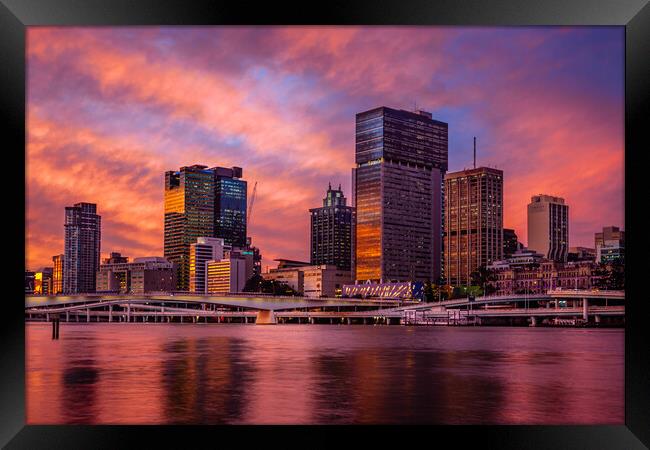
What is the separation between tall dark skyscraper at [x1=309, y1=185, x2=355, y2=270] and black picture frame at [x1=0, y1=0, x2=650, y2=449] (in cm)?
17958

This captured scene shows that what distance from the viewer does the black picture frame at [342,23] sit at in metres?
7.80

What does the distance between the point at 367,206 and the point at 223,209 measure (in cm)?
4466

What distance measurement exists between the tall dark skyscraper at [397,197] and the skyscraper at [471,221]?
436 cm

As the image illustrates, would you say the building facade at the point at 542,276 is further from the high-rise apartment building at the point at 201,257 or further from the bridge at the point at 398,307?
the high-rise apartment building at the point at 201,257

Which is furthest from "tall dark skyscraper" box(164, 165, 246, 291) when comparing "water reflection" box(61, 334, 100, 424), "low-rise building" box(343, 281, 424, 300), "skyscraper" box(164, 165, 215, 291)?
"water reflection" box(61, 334, 100, 424)

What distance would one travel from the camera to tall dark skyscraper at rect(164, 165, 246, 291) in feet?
597

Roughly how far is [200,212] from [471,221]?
64260mm

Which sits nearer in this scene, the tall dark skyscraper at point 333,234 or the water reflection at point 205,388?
the water reflection at point 205,388

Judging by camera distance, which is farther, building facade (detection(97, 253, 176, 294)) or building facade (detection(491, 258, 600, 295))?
building facade (detection(97, 253, 176, 294))

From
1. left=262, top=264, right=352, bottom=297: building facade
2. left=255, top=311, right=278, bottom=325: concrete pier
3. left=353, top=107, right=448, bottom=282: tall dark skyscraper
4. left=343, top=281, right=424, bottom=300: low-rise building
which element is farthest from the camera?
left=353, top=107, right=448, bottom=282: tall dark skyscraper

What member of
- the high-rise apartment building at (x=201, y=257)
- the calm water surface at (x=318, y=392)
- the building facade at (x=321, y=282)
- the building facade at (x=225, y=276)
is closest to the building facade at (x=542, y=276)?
the building facade at (x=321, y=282)

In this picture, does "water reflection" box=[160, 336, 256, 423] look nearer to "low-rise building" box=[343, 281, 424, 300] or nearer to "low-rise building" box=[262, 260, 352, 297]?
"low-rise building" box=[343, 281, 424, 300]

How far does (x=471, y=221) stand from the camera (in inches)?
6457

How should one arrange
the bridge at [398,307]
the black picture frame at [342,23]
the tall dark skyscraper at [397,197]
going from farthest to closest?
the tall dark skyscraper at [397,197] < the bridge at [398,307] < the black picture frame at [342,23]
